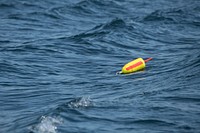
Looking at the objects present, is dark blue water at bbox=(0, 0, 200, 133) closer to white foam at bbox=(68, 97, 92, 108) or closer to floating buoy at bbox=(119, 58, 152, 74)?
white foam at bbox=(68, 97, 92, 108)

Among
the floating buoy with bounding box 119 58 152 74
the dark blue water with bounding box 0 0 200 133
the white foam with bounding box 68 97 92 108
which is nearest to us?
the dark blue water with bounding box 0 0 200 133

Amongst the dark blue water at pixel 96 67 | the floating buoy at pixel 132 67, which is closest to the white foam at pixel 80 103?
the dark blue water at pixel 96 67

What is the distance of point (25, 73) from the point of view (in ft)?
66.7

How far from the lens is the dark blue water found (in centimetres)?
1411

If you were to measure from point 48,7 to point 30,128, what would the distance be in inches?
892

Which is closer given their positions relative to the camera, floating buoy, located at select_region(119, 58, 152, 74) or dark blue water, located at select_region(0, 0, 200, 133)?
dark blue water, located at select_region(0, 0, 200, 133)

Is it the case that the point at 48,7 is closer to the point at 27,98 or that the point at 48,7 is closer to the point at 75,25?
the point at 75,25

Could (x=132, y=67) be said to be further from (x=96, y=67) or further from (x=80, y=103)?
(x=80, y=103)

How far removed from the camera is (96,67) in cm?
2142

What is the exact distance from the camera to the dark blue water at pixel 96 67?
14.1m

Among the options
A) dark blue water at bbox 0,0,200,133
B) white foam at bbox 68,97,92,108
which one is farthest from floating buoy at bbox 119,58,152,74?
white foam at bbox 68,97,92,108

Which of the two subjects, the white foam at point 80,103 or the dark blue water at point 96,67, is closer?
the dark blue water at point 96,67

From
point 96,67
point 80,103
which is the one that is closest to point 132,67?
point 96,67

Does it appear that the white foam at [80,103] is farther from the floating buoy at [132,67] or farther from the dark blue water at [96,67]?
the floating buoy at [132,67]
